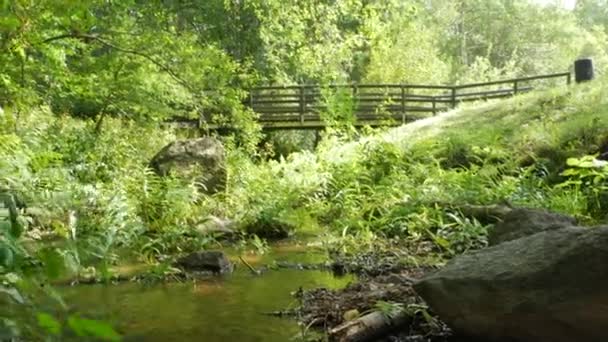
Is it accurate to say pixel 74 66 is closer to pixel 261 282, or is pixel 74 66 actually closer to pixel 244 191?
pixel 244 191

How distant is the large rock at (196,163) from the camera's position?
1045 cm

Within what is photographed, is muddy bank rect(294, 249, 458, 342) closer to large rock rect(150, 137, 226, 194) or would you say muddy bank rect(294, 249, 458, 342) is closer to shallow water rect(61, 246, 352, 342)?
shallow water rect(61, 246, 352, 342)

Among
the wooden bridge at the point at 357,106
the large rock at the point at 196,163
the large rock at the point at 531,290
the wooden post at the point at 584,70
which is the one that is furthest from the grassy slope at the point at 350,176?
the wooden bridge at the point at 357,106

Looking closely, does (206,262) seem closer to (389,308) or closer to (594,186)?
(389,308)

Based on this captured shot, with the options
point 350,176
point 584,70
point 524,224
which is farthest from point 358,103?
point 524,224

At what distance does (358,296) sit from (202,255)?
214 cm

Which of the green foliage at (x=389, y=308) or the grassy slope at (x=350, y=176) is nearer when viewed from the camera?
the green foliage at (x=389, y=308)

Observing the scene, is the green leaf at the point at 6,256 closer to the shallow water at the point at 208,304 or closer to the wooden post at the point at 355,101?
the shallow water at the point at 208,304

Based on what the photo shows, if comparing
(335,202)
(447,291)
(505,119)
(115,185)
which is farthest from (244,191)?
(447,291)

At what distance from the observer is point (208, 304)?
496cm

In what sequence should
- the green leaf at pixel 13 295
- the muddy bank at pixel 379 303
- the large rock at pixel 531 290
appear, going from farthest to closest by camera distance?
the muddy bank at pixel 379 303, the large rock at pixel 531 290, the green leaf at pixel 13 295

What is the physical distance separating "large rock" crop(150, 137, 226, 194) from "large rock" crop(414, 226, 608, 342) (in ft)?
23.2

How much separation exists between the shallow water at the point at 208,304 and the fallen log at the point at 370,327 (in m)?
0.36

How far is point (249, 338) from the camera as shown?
13.5 ft
